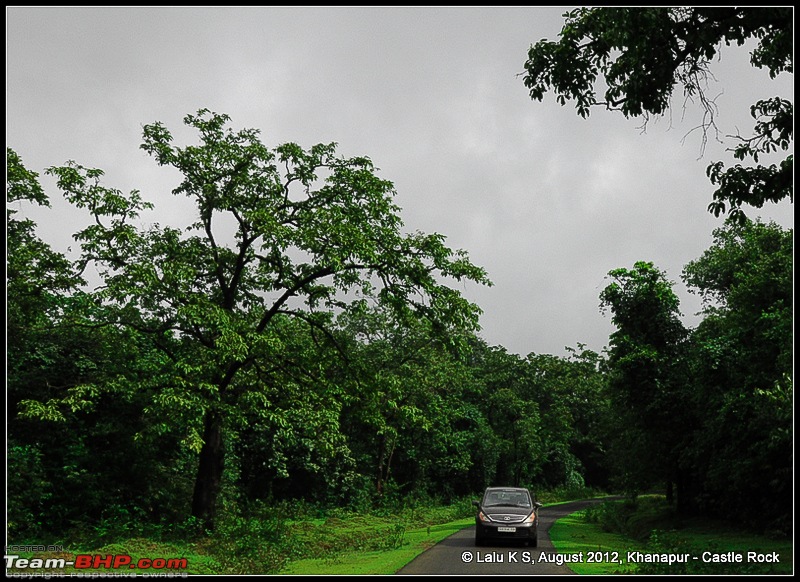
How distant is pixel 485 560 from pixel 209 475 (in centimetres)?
986

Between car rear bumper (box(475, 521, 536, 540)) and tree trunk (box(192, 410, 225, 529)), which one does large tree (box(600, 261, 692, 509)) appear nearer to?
car rear bumper (box(475, 521, 536, 540))

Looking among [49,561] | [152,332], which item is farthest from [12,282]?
[49,561]

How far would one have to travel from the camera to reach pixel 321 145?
880 inches

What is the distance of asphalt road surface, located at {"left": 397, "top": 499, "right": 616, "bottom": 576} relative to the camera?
13.9 m

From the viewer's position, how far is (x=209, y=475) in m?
22.0

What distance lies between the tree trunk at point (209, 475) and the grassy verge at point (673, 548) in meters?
10.5

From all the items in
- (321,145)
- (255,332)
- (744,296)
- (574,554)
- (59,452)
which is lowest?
(574,554)

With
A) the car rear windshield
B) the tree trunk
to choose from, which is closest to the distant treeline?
the tree trunk

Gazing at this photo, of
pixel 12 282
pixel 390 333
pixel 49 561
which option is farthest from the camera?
pixel 390 333

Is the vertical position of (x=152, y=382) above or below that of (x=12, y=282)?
below

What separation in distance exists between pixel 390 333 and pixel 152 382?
24796 millimetres

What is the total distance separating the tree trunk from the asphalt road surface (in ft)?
23.6

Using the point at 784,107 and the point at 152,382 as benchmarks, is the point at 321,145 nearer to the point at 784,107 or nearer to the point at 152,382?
the point at 152,382

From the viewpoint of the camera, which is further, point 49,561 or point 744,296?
point 744,296
